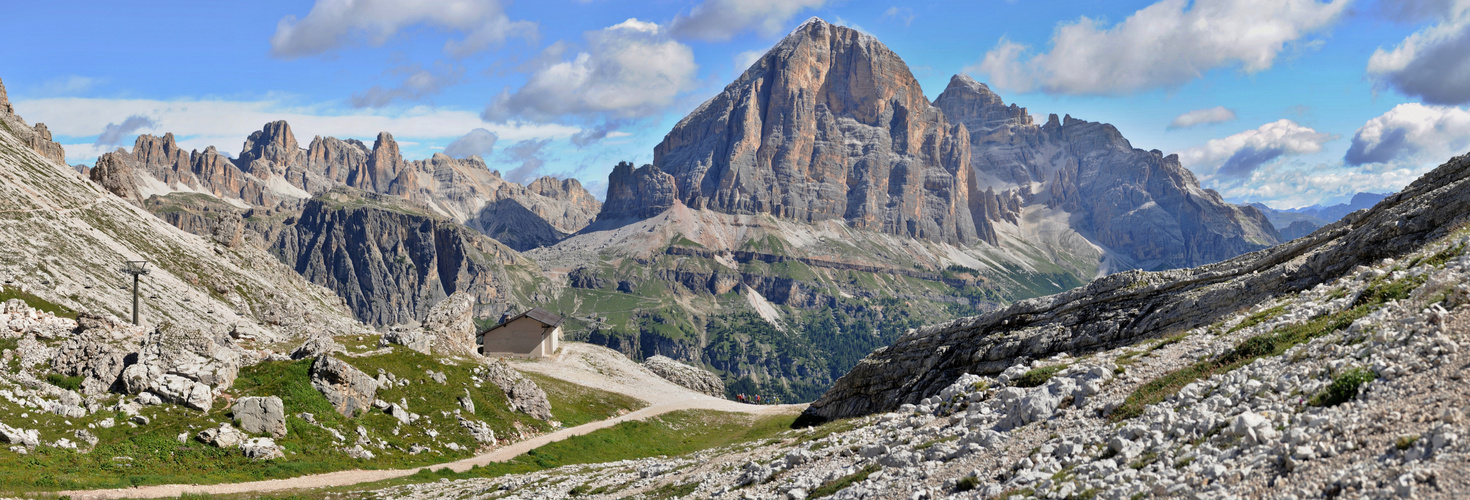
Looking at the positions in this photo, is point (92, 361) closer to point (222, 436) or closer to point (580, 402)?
point (222, 436)

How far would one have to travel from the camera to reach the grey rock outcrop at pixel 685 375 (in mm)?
130625

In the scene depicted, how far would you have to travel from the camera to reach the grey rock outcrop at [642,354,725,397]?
131 metres

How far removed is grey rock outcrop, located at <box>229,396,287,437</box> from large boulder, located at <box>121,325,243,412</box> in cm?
179

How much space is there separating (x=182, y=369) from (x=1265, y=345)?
5485 centimetres

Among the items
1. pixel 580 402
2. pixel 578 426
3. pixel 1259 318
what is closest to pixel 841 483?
pixel 1259 318

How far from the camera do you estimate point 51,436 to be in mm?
41062

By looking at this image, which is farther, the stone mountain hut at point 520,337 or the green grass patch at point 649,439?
the stone mountain hut at point 520,337

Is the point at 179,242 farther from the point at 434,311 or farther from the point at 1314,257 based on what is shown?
the point at 1314,257

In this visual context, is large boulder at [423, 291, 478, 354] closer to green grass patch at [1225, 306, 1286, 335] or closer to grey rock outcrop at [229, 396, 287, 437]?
grey rock outcrop at [229, 396, 287, 437]

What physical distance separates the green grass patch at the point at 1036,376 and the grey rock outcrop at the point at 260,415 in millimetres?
42491

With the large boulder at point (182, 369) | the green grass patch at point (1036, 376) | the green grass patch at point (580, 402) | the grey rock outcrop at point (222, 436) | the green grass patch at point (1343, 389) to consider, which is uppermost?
the large boulder at point (182, 369)

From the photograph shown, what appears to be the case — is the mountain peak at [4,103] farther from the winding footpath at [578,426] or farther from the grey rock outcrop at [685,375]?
the grey rock outcrop at [685,375]

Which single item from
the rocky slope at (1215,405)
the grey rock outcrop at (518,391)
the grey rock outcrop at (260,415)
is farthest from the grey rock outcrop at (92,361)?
the grey rock outcrop at (518,391)

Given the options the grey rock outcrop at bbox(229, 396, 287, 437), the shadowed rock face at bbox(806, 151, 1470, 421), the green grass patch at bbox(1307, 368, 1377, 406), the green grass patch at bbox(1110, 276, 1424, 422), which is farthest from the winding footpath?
the green grass patch at bbox(1307, 368, 1377, 406)
